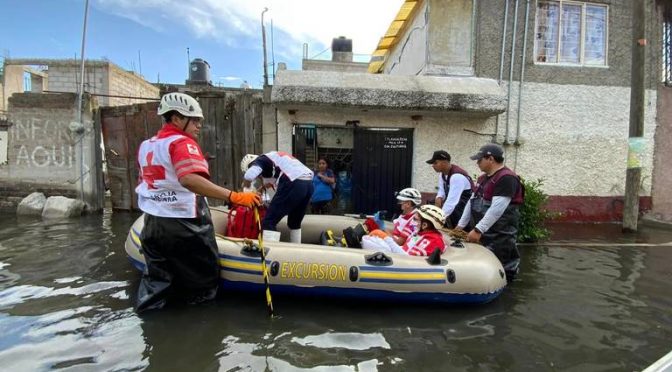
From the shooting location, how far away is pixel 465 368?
2961mm

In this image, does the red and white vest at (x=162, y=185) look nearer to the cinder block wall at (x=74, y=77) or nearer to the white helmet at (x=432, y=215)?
the white helmet at (x=432, y=215)

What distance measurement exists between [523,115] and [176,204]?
7.73 meters

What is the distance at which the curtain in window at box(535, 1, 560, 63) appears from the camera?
8875mm

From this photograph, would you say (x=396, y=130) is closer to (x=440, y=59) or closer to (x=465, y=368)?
(x=440, y=59)

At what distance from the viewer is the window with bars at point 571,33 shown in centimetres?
888

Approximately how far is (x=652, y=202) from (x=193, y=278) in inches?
397

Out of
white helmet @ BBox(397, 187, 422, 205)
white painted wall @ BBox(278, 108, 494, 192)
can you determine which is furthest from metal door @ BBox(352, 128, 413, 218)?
white helmet @ BBox(397, 187, 422, 205)

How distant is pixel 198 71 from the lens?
38.5 feet

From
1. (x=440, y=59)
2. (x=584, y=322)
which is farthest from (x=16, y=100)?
(x=584, y=322)

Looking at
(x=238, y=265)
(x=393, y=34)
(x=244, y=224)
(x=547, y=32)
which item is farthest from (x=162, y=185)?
(x=393, y=34)

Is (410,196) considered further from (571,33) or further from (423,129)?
(571,33)

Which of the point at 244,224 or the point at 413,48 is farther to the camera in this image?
the point at 413,48

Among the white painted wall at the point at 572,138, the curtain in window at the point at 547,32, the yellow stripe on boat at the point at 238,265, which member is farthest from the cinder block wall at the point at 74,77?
the curtain in window at the point at 547,32

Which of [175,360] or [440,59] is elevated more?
[440,59]
